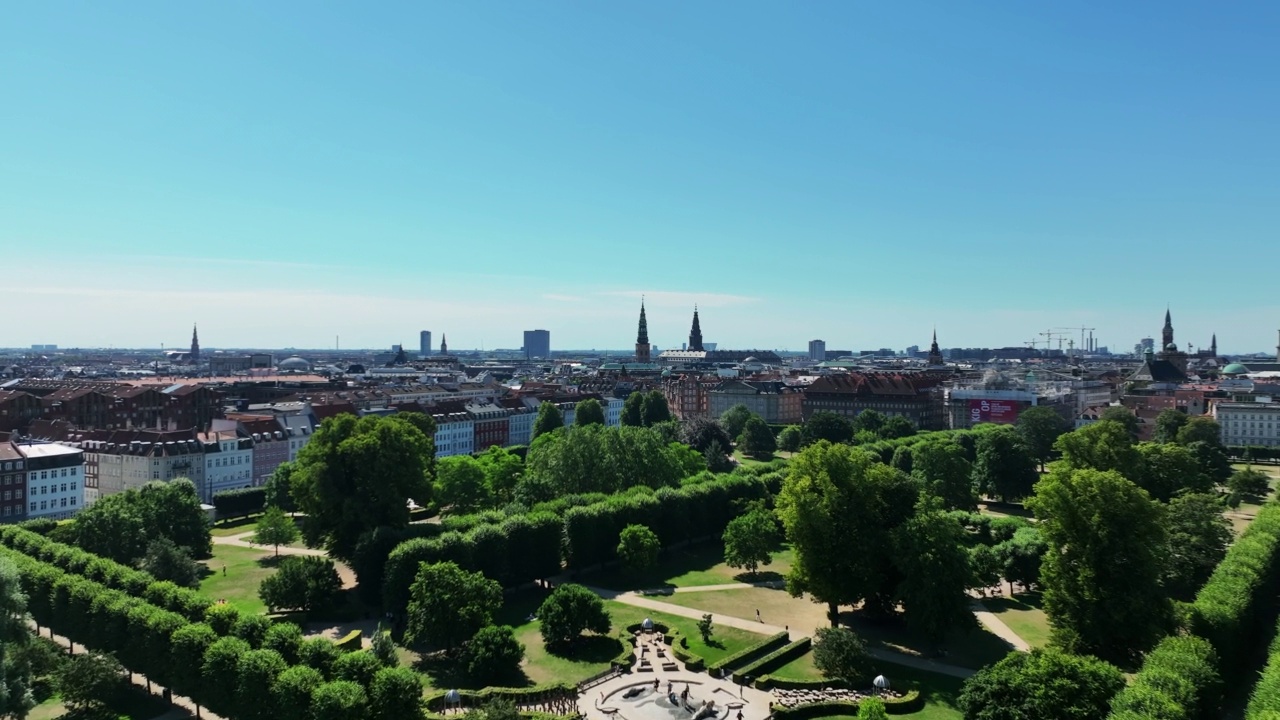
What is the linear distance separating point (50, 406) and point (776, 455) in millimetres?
120021

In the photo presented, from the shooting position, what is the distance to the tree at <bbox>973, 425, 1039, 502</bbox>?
314 ft

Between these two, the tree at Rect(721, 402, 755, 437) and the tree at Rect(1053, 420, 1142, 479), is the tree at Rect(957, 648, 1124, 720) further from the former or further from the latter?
the tree at Rect(721, 402, 755, 437)

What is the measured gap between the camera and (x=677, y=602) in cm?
5916

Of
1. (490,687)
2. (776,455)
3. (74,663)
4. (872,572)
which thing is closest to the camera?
(74,663)

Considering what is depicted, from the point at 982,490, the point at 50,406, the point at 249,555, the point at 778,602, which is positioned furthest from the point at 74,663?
the point at 50,406

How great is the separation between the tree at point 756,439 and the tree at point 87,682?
109 metres

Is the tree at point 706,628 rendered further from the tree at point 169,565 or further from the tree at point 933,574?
the tree at point 169,565

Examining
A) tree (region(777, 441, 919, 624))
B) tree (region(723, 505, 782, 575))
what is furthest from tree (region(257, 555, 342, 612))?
tree (region(777, 441, 919, 624))

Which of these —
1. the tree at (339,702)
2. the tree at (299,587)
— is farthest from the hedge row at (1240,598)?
the tree at (299,587)

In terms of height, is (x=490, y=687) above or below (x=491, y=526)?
below

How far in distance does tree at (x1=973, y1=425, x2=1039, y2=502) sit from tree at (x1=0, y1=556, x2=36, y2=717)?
90243mm

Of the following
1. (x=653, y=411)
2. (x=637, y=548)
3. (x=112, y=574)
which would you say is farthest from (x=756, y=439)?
(x=112, y=574)

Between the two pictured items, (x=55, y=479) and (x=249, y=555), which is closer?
(x=249, y=555)

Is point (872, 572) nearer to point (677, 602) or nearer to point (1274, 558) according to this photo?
point (677, 602)
